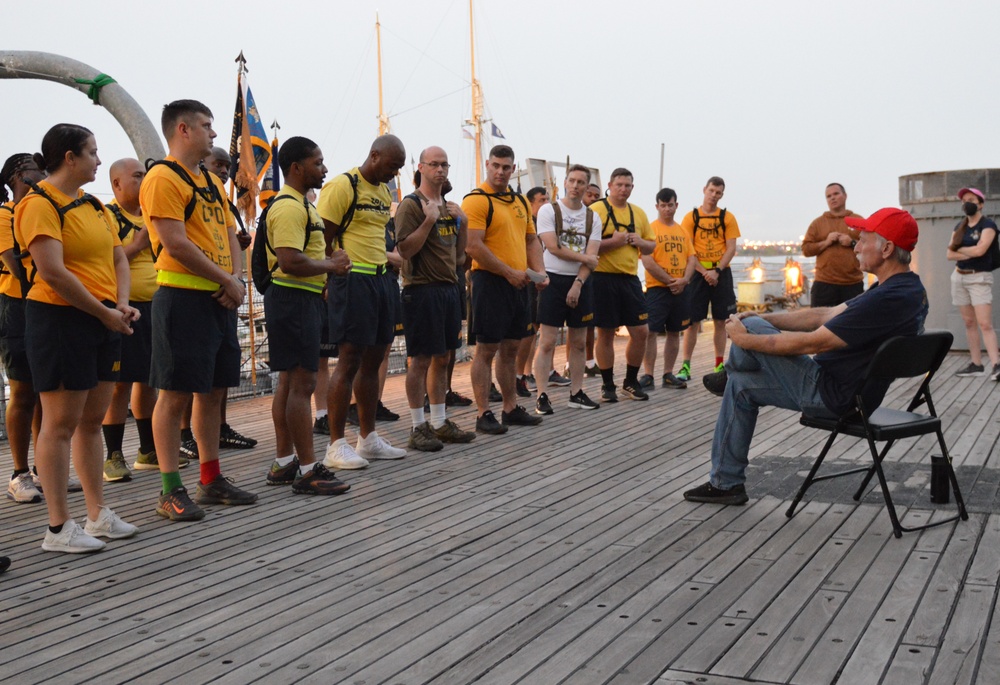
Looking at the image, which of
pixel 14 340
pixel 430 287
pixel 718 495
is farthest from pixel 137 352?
pixel 718 495

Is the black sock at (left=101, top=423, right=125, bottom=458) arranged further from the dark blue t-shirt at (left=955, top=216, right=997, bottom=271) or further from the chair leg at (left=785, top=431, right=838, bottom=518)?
the dark blue t-shirt at (left=955, top=216, right=997, bottom=271)

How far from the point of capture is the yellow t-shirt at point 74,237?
13.4ft

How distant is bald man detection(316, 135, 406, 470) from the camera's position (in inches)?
225

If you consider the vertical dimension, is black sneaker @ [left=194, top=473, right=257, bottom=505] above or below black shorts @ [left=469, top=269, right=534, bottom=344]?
below

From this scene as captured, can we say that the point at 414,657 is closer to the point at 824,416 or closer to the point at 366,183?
the point at 824,416

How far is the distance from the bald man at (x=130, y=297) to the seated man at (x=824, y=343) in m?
3.20

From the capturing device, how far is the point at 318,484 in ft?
17.1

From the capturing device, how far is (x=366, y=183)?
5.81m

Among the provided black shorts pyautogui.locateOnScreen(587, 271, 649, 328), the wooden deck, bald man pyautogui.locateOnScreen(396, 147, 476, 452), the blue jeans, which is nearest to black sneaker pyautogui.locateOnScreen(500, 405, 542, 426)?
bald man pyautogui.locateOnScreen(396, 147, 476, 452)

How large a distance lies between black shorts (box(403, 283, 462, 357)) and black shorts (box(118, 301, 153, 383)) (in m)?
1.59

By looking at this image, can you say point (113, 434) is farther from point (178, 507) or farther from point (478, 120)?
point (478, 120)

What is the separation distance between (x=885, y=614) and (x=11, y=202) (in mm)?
4401

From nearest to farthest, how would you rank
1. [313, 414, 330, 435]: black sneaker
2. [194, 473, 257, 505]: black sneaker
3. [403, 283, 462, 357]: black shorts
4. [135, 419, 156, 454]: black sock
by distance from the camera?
1. [194, 473, 257, 505]: black sneaker
2. [135, 419, 156, 454]: black sock
3. [403, 283, 462, 357]: black shorts
4. [313, 414, 330, 435]: black sneaker

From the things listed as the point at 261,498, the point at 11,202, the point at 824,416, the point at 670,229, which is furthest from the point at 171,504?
the point at 670,229
